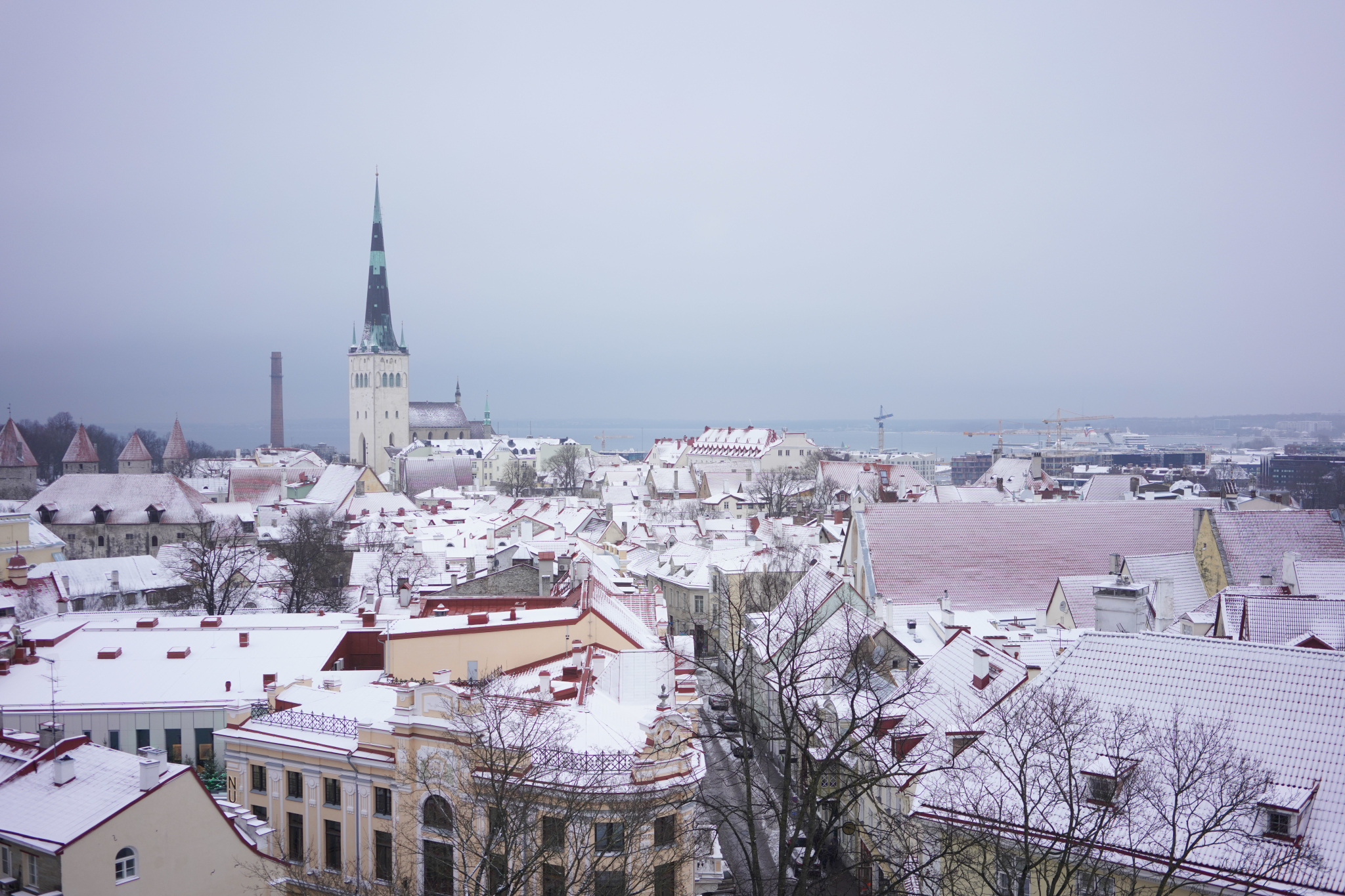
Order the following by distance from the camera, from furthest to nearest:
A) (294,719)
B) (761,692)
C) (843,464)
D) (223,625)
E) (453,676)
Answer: (843,464)
(761,692)
(223,625)
(453,676)
(294,719)

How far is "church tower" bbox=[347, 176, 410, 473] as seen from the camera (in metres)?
147

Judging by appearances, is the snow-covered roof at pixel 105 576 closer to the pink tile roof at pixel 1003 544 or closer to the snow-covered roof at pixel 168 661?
the snow-covered roof at pixel 168 661

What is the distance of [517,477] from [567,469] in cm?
666

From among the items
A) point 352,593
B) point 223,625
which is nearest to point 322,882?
point 223,625

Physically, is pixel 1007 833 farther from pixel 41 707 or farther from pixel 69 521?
pixel 69 521

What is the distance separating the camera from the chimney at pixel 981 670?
21547 millimetres

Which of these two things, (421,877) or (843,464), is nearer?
(421,877)

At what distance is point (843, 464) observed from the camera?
325ft

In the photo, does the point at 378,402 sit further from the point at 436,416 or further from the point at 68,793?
the point at 68,793

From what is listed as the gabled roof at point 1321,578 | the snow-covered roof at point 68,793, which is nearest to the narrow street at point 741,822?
the snow-covered roof at point 68,793

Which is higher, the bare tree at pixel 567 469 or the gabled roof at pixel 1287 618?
the gabled roof at pixel 1287 618

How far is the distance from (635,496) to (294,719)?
8507 cm

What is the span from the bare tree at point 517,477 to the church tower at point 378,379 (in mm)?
16900

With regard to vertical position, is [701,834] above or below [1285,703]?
below
